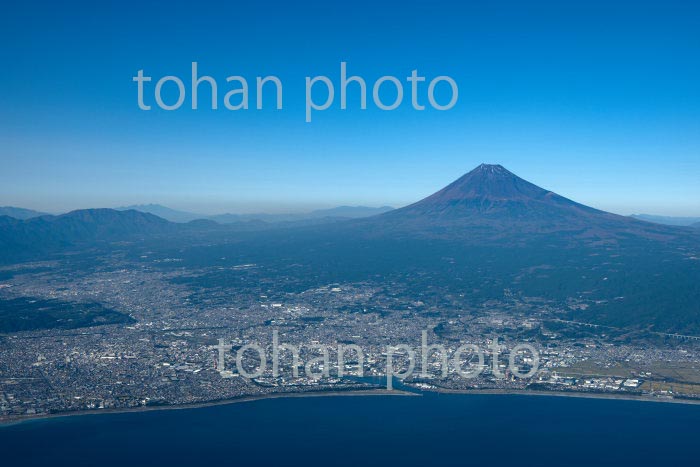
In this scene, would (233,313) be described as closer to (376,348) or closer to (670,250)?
(376,348)

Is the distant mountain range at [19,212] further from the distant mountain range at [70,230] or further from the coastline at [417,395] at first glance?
the coastline at [417,395]

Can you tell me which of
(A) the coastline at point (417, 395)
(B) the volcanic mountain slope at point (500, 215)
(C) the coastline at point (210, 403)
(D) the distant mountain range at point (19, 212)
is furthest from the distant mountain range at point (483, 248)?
(D) the distant mountain range at point (19, 212)

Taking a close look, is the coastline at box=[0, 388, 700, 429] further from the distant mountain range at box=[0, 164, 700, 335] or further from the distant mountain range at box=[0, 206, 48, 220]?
the distant mountain range at box=[0, 206, 48, 220]

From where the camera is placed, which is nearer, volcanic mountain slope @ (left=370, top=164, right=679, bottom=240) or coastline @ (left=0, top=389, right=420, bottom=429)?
coastline @ (left=0, top=389, right=420, bottom=429)

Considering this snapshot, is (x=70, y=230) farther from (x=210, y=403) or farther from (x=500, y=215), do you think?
(x=210, y=403)

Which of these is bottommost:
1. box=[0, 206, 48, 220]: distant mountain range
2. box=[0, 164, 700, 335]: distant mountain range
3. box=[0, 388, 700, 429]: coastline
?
box=[0, 388, 700, 429]: coastline

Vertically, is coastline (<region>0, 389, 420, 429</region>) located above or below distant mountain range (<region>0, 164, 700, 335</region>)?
below

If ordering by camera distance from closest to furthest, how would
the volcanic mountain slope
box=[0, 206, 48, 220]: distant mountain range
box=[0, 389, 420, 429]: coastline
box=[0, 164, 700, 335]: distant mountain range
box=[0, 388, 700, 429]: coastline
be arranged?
box=[0, 389, 420, 429]: coastline
box=[0, 388, 700, 429]: coastline
box=[0, 164, 700, 335]: distant mountain range
the volcanic mountain slope
box=[0, 206, 48, 220]: distant mountain range

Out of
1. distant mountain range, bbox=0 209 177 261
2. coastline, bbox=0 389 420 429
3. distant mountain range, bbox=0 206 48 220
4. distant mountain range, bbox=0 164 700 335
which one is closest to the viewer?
coastline, bbox=0 389 420 429

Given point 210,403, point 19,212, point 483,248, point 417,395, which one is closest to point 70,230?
point 19,212

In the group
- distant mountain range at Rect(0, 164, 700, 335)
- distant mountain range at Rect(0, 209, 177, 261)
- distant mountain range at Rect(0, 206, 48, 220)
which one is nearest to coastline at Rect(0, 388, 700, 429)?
distant mountain range at Rect(0, 164, 700, 335)
